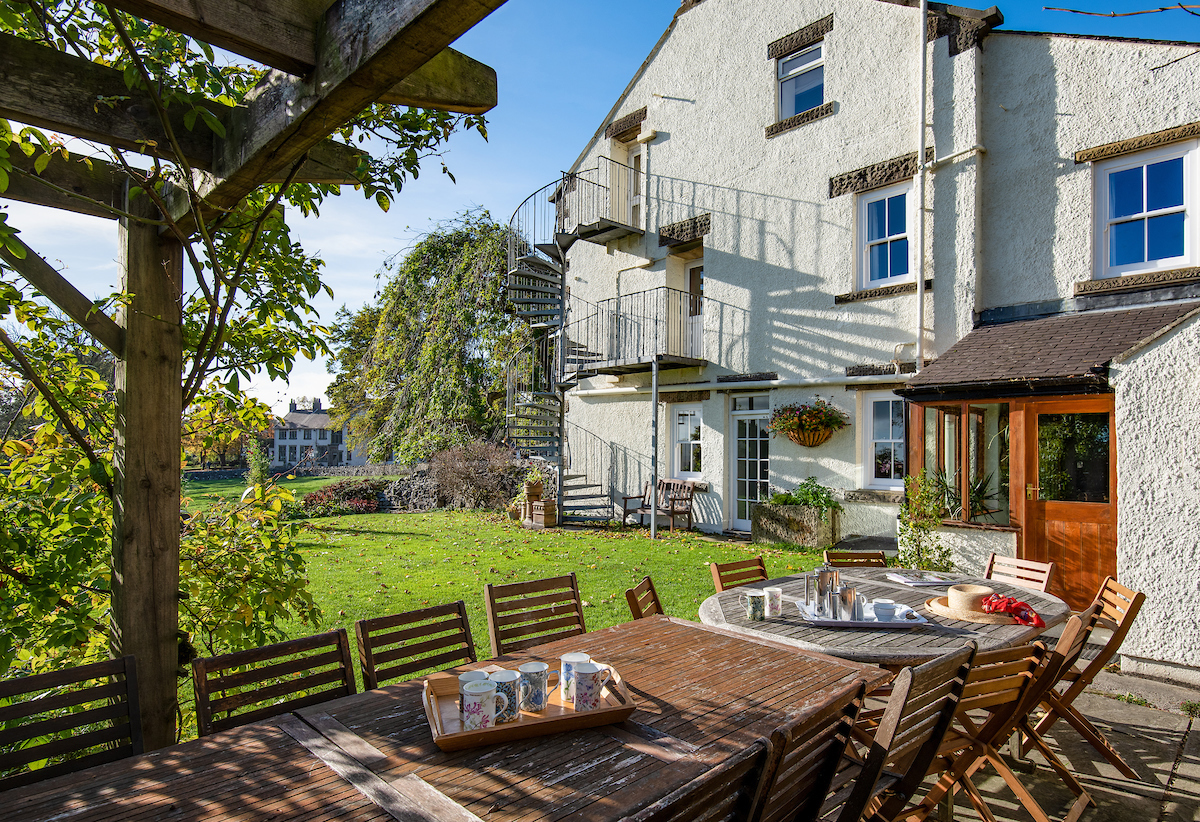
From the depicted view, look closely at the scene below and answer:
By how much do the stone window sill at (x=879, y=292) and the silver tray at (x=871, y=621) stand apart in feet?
20.0

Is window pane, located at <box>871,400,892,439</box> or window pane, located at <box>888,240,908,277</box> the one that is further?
window pane, located at <box>871,400,892,439</box>

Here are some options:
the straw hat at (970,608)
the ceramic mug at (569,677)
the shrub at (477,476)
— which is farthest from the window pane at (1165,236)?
the shrub at (477,476)

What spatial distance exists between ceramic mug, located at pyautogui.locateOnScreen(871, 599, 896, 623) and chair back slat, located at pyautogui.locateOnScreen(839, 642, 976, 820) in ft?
2.99

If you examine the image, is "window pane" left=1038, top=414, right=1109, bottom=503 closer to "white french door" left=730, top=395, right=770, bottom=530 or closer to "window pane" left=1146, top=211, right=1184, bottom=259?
"window pane" left=1146, top=211, right=1184, bottom=259

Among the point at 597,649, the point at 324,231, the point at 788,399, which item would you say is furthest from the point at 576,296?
the point at 597,649

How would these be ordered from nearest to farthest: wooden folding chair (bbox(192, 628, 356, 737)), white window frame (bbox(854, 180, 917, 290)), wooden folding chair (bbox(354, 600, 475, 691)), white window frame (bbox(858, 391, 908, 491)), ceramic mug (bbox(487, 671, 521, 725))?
ceramic mug (bbox(487, 671, 521, 725))
wooden folding chair (bbox(192, 628, 356, 737))
wooden folding chair (bbox(354, 600, 475, 691))
white window frame (bbox(854, 180, 917, 290))
white window frame (bbox(858, 391, 908, 491))

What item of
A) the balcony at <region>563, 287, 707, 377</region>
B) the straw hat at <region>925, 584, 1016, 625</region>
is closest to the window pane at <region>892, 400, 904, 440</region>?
the balcony at <region>563, 287, 707, 377</region>

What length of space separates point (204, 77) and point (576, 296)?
12254 millimetres

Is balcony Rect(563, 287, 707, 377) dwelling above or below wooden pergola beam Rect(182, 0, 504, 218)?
above

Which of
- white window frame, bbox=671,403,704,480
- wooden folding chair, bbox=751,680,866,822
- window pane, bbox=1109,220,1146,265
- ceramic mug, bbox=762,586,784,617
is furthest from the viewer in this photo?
white window frame, bbox=671,403,704,480

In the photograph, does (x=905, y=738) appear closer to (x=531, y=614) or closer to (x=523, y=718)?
(x=523, y=718)

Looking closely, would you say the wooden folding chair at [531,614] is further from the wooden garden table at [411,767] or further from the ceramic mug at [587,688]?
the ceramic mug at [587,688]

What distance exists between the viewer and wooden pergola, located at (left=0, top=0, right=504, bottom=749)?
1.76 metres

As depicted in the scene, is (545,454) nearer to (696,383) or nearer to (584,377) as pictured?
(584,377)
